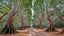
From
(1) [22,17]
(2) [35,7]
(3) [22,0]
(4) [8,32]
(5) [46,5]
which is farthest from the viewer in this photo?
(2) [35,7]

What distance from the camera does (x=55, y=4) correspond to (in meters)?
16.1

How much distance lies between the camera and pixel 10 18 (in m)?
12.7

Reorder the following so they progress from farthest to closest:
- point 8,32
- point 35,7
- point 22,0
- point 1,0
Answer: point 35,7, point 1,0, point 22,0, point 8,32

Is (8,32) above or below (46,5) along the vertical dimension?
below

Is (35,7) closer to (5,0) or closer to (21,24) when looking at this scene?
(21,24)

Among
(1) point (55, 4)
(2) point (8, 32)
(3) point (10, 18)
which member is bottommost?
(2) point (8, 32)

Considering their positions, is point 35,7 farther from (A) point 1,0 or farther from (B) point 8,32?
(B) point 8,32

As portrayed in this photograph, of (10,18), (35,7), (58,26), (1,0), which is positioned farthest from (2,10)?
(58,26)

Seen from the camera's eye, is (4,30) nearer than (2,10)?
Yes

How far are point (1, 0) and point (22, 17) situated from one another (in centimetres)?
450

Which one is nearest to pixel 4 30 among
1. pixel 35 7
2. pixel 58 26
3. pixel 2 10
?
pixel 2 10

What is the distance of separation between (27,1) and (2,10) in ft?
8.55

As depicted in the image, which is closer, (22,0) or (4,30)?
(4,30)

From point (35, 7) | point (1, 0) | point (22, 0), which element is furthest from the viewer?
point (35, 7)
